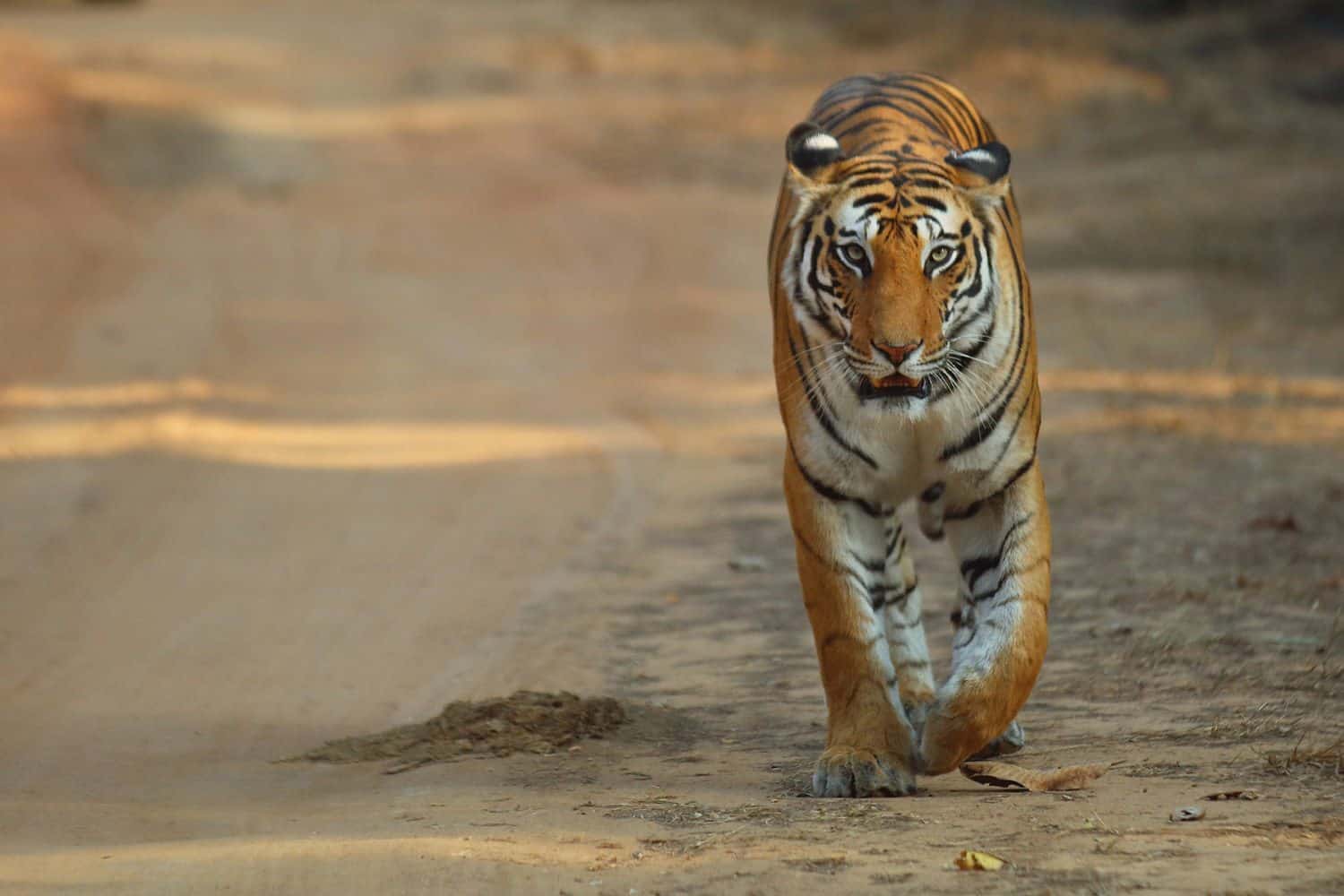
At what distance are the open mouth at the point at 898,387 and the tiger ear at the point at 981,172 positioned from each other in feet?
1.87

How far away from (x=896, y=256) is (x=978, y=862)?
144cm

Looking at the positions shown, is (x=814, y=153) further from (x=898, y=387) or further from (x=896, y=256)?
(x=898, y=387)

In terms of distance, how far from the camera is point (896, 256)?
4617mm

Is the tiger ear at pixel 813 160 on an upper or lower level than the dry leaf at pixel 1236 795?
upper

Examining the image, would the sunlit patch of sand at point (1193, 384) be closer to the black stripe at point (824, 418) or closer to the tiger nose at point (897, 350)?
the black stripe at point (824, 418)

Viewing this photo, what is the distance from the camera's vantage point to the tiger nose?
450 centimetres

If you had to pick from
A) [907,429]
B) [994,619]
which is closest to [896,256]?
[907,429]

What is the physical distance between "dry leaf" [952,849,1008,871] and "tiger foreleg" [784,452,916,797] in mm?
735

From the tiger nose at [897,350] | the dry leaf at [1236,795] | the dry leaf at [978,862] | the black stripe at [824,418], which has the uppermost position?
the tiger nose at [897,350]

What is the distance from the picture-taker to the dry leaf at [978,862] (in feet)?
12.8

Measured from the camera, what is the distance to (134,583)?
25.4 ft

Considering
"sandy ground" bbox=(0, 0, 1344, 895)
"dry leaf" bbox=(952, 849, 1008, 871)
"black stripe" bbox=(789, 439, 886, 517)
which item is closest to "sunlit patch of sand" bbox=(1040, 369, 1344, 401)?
"sandy ground" bbox=(0, 0, 1344, 895)

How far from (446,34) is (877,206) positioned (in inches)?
705

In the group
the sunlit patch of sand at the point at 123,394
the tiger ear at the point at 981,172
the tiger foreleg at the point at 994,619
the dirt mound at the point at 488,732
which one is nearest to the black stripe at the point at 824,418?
the tiger foreleg at the point at 994,619
